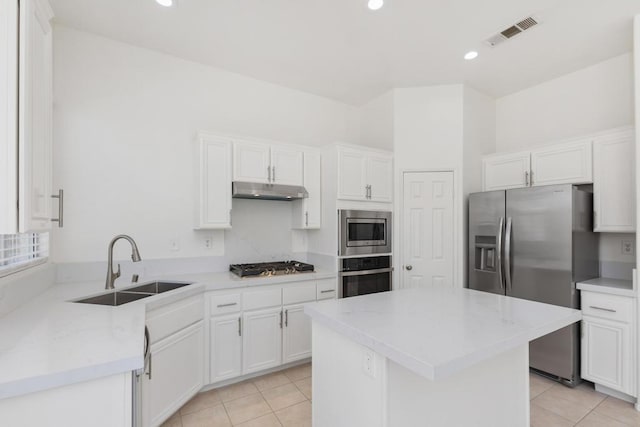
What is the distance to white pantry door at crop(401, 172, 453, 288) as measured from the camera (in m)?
3.54

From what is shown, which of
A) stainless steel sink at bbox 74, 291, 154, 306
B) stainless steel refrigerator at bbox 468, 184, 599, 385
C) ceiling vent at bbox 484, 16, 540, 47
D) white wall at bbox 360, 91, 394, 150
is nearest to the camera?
stainless steel sink at bbox 74, 291, 154, 306

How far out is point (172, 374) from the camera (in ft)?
7.18

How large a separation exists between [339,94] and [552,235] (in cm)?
278

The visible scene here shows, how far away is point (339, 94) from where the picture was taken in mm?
3975

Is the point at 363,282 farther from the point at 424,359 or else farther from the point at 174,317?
the point at 424,359

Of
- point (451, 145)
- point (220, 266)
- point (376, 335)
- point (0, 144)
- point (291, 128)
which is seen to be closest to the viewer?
point (0, 144)

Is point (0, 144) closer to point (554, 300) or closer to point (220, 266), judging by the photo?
point (220, 266)

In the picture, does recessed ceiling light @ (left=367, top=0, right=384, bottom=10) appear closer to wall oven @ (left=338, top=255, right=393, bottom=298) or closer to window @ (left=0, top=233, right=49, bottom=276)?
wall oven @ (left=338, top=255, right=393, bottom=298)

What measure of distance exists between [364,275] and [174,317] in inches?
77.0

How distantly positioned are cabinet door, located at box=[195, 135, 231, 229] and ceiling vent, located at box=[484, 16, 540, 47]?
2.58m

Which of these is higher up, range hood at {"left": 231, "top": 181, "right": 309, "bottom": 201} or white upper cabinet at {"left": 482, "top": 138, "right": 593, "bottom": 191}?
white upper cabinet at {"left": 482, "top": 138, "right": 593, "bottom": 191}

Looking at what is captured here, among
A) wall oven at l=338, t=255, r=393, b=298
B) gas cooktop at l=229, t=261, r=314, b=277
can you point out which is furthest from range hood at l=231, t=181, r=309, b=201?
wall oven at l=338, t=255, r=393, b=298

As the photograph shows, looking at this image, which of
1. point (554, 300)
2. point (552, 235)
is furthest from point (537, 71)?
point (554, 300)

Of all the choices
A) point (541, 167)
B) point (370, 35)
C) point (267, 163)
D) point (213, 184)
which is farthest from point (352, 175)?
point (541, 167)
